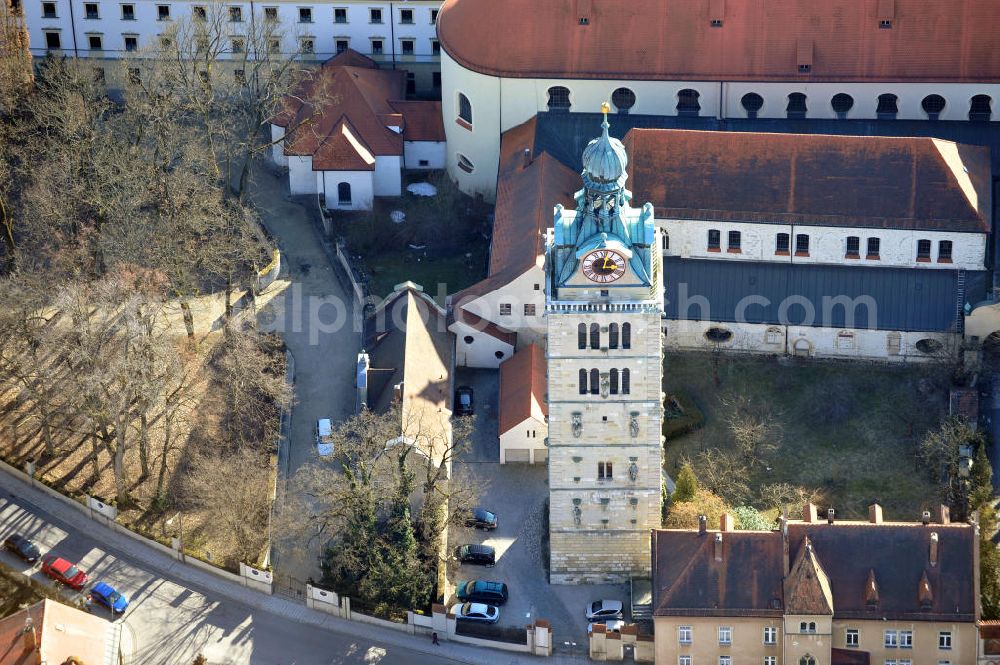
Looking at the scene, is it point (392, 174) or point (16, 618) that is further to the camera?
point (392, 174)

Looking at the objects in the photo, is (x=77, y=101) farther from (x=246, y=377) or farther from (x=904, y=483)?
(x=904, y=483)

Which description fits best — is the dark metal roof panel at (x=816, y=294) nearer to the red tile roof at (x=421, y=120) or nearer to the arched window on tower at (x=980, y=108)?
the arched window on tower at (x=980, y=108)

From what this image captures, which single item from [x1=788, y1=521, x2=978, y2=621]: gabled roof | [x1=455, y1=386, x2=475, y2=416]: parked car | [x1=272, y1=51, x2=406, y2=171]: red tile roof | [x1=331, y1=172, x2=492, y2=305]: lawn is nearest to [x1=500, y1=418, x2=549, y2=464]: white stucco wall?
[x1=455, y1=386, x2=475, y2=416]: parked car

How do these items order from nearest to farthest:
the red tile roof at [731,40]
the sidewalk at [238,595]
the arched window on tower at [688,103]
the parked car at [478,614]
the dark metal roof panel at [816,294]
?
the sidewalk at [238,595], the parked car at [478,614], the dark metal roof panel at [816,294], the red tile roof at [731,40], the arched window on tower at [688,103]

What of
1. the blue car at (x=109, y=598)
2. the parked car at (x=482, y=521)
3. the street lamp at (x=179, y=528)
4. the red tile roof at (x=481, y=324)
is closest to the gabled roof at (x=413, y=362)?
the red tile roof at (x=481, y=324)

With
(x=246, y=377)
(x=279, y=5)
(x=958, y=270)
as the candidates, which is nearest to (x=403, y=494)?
(x=246, y=377)

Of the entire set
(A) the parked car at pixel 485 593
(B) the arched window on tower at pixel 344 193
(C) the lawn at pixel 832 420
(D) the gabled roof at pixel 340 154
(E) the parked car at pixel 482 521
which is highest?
(D) the gabled roof at pixel 340 154

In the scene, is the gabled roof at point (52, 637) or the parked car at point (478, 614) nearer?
the gabled roof at point (52, 637)
